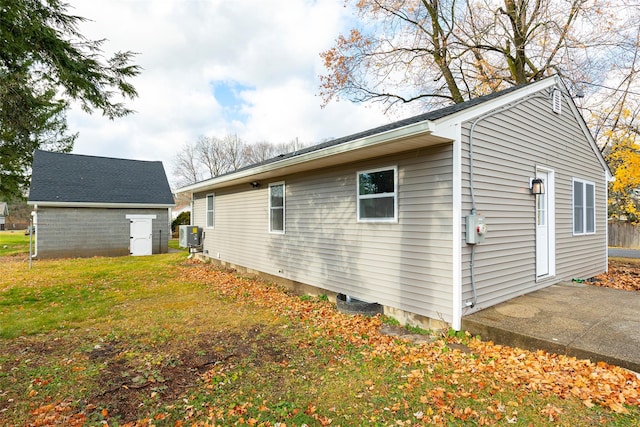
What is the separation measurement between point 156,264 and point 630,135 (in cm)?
1864

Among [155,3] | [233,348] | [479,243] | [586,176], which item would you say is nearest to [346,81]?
[155,3]

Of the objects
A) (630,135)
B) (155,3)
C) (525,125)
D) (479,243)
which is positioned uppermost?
(155,3)

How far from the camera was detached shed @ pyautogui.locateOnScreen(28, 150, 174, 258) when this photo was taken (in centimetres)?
1370

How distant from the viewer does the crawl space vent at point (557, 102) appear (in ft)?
20.7

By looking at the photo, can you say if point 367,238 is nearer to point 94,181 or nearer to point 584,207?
point 584,207

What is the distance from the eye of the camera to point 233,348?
4.28 meters

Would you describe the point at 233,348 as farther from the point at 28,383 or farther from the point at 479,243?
the point at 479,243

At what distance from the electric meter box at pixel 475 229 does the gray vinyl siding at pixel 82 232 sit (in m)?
15.3

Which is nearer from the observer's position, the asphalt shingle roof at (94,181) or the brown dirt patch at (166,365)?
the brown dirt patch at (166,365)

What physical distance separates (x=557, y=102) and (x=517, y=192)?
2.54 m

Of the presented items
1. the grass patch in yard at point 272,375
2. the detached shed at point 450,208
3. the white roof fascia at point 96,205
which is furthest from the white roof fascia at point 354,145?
the white roof fascia at point 96,205

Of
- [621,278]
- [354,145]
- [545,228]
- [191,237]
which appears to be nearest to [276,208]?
[354,145]

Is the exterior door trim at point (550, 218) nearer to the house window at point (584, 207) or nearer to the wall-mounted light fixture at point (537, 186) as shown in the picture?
the wall-mounted light fixture at point (537, 186)

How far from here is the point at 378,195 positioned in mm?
5422
